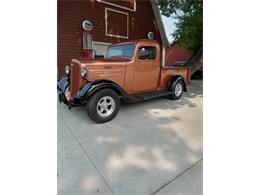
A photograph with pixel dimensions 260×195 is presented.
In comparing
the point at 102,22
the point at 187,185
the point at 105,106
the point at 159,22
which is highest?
the point at 159,22

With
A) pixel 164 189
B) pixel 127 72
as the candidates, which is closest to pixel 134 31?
pixel 127 72

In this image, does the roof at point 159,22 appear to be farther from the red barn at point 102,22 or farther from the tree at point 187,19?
the tree at point 187,19

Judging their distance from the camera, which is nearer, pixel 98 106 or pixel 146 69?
pixel 98 106

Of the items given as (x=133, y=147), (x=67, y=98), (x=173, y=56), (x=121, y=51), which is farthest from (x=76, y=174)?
(x=173, y=56)

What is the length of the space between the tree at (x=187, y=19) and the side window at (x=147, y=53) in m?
4.27

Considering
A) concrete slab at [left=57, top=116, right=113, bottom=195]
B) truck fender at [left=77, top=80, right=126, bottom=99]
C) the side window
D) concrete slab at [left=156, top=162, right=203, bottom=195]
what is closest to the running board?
truck fender at [left=77, top=80, right=126, bottom=99]

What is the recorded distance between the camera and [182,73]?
570 centimetres

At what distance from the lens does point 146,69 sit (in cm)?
440

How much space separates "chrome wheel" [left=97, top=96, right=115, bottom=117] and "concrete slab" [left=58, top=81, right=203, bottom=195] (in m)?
0.23

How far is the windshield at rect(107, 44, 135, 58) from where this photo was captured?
4166 mm

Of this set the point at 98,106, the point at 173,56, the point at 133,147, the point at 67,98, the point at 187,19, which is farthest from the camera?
the point at 173,56

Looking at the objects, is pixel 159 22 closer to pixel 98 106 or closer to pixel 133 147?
pixel 98 106

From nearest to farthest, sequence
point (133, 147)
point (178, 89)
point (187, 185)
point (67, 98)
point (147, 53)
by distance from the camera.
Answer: point (187, 185) → point (133, 147) → point (67, 98) → point (147, 53) → point (178, 89)

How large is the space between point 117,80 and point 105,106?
0.74 m
